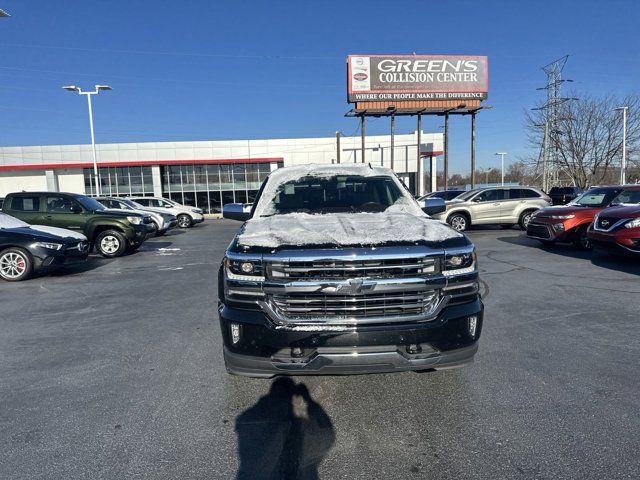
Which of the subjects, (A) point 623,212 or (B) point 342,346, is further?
(A) point 623,212

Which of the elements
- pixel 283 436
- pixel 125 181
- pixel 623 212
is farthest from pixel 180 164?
pixel 283 436

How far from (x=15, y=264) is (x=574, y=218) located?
12497 mm

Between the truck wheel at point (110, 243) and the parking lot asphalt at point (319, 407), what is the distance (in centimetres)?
607

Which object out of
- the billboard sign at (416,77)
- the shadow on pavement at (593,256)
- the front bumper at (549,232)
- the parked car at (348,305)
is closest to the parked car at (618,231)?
the shadow on pavement at (593,256)

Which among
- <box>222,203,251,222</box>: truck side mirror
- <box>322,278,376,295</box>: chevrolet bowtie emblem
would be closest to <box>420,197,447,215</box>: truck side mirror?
<box>222,203,251,222</box>: truck side mirror

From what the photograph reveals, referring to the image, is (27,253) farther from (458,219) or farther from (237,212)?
(458,219)

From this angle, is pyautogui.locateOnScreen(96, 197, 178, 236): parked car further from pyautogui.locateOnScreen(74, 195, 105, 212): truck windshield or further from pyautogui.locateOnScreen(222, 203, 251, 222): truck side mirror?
pyautogui.locateOnScreen(222, 203, 251, 222): truck side mirror

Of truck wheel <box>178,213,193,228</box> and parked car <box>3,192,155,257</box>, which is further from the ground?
parked car <box>3,192,155,257</box>

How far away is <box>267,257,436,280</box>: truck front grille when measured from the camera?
112 inches

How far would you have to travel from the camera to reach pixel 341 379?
11.9ft

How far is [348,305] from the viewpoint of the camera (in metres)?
2.87

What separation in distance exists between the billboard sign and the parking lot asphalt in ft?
80.0

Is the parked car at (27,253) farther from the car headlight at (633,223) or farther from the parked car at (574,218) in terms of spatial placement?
the parked car at (574,218)

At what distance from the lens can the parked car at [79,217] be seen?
11086 mm
